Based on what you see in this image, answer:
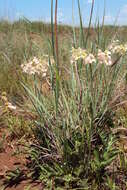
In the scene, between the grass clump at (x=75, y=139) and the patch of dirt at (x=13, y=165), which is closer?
the grass clump at (x=75, y=139)

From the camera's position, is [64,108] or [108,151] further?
[64,108]

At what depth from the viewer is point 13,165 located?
166 centimetres

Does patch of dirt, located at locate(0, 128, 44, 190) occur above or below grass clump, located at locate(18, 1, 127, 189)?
below

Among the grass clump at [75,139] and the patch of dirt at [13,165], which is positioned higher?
the grass clump at [75,139]

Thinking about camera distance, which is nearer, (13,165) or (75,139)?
(75,139)

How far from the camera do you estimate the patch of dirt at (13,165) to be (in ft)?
4.73

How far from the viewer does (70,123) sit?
1502 millimetres

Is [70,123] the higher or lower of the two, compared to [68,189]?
higher

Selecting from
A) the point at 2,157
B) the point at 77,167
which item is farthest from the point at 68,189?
the point at 2,157

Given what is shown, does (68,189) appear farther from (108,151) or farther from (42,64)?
(42,64)

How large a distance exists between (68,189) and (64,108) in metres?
0.45

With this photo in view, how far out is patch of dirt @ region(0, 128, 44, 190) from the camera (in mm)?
1441

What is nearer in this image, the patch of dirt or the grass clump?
the grass clump

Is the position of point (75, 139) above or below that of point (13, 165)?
above
